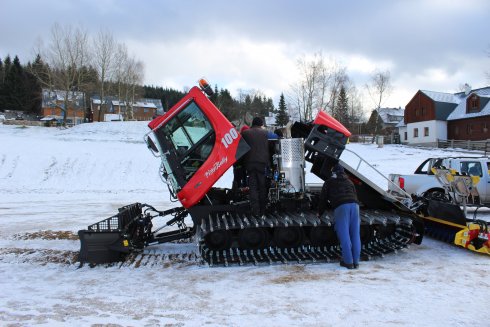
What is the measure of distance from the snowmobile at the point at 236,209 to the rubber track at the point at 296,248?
16 millimetres

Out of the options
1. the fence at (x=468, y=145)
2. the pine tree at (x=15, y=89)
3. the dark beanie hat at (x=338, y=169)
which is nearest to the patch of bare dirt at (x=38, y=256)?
the dark beanie hat at (x=338, y=169)

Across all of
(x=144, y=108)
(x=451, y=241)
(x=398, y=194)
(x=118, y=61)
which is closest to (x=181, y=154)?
(x=398, y=194)

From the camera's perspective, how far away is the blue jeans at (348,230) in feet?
20.4

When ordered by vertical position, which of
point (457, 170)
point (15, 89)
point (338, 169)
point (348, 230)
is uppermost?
point (15, 89)

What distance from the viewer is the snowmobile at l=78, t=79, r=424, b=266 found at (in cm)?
649

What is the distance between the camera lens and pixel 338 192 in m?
6.39

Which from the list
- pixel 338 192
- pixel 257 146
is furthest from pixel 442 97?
pixel 257 146

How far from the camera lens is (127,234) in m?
6.69

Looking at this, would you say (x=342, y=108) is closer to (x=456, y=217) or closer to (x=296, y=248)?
(x=456, y=217)

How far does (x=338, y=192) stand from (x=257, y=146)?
1500 mm

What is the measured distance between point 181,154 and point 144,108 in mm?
95196

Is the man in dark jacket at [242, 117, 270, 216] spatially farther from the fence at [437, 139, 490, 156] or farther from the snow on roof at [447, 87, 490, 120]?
the snow on roof at [447, 87, 490, 120]

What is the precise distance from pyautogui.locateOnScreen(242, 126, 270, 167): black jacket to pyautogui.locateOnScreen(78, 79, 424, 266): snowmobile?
0.44 ft

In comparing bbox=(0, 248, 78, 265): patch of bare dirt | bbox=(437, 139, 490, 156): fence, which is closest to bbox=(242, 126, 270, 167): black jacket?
bbox=(0, 248, 78, 265): patch of bare dirt
